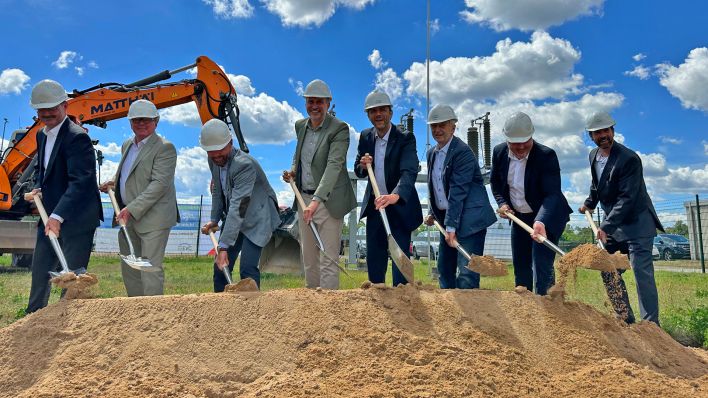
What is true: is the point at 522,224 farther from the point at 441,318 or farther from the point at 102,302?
the point at 102,302

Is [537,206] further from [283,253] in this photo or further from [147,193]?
[283,253]

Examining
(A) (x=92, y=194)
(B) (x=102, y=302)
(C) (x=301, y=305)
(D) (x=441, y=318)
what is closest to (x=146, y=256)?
(A) (x=92, y=194)

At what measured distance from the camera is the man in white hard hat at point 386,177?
14.0 ft

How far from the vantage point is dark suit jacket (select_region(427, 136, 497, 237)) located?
4.04m

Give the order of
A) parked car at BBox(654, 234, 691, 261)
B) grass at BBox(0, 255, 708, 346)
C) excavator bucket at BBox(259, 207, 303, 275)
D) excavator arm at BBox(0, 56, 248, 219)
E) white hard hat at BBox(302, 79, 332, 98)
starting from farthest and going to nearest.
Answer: parked car at BBox(654, 234, 691, 261) < excavator bucket at BBox(259, 207, 303, 275) < excavator arm at BBox(0, 56, 248, 219) < grass at BBox(0, 255, 708, 346) < white hard hat at BBox(302, 79, 332, 98)

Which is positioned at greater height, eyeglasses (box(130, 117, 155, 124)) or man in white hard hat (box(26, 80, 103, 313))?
eyeglasses (box(130, 117, 155, 124))

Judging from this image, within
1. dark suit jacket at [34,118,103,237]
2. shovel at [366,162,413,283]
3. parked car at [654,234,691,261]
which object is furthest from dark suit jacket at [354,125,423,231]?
parked car at [654,234,691,261]

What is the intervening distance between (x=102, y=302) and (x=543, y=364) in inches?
101

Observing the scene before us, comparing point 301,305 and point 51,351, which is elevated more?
point 301,305

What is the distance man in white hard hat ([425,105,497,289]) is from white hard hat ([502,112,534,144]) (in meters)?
0.31

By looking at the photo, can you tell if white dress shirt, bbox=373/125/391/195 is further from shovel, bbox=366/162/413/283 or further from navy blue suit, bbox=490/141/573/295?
navy blue suit, bbox=490/141/573/295

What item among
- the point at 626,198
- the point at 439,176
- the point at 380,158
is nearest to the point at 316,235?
the point at 380,158

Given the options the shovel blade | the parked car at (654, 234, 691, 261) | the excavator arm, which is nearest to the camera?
the shovel blade

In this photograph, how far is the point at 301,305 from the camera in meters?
3.12
